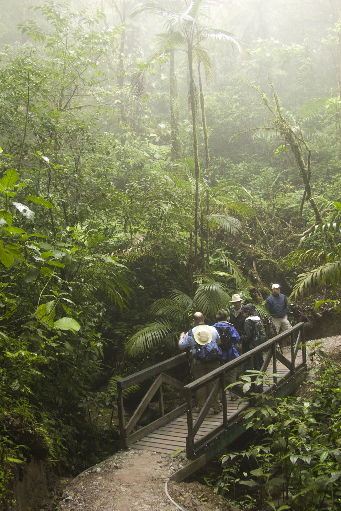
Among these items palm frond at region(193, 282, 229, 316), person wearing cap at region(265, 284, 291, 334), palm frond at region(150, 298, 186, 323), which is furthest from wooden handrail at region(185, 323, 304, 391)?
palm frond at region(150, 298, 186, 323)

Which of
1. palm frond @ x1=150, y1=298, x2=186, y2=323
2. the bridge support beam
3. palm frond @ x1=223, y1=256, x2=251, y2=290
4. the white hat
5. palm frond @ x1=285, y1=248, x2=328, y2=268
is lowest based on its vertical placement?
the bridge support beam

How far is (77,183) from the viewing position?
8.00 meters

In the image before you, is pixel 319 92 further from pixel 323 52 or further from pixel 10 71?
pixel 10 71

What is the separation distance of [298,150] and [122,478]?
316 inches

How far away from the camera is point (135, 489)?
A: 17.3 feet

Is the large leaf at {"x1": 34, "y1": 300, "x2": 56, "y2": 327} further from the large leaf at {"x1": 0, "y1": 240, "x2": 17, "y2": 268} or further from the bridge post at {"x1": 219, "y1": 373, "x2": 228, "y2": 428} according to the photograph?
the bridge post at {"x1": 219, "y1": 373, "x2": 228, "y2": 428}

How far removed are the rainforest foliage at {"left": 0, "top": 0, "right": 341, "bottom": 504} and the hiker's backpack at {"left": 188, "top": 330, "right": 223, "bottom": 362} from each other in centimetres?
155

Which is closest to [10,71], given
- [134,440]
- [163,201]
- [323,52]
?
[163,201]

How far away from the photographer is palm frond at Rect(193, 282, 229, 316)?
9352 millimetres

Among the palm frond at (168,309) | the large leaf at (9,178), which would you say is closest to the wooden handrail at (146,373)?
the palm frond at (168,309)

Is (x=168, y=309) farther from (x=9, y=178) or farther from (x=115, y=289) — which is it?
(x=9, y=178)

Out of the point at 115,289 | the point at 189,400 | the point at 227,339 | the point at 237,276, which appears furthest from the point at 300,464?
the point at 237,276

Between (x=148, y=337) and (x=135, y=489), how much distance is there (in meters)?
3.74

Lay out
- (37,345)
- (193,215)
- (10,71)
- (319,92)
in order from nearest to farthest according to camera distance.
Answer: (37,345) < (10,71) < (193,215) < (319,92)
